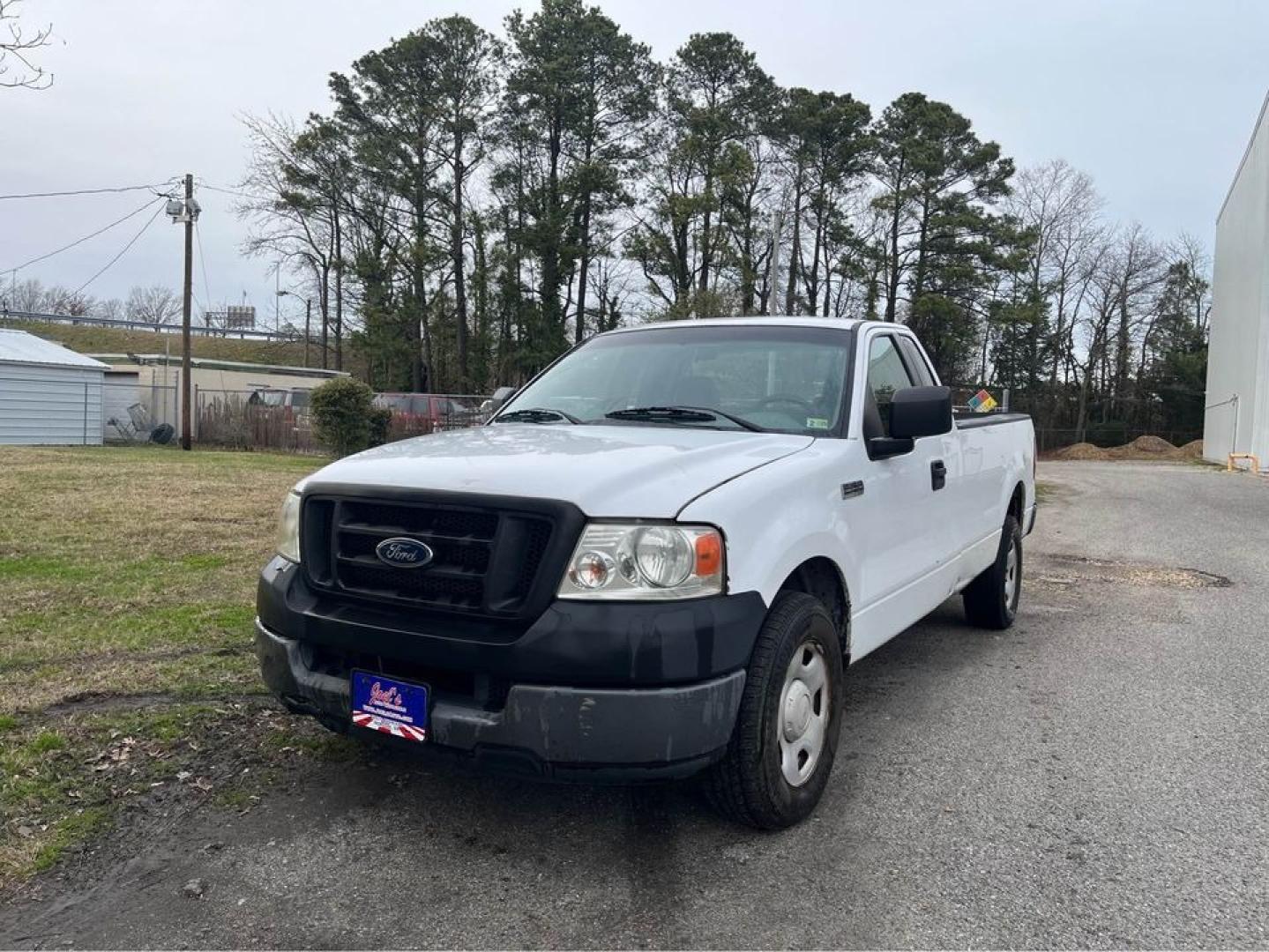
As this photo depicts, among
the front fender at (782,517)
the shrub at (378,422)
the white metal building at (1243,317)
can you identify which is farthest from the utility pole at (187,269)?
the white metal building at (1243,317)

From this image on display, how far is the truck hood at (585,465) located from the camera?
9.40 feet

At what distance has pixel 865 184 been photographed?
42.5m

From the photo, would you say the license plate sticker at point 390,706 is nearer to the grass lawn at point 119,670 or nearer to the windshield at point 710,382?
the grass lawn at point 119,670

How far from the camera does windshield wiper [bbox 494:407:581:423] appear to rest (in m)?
4.23

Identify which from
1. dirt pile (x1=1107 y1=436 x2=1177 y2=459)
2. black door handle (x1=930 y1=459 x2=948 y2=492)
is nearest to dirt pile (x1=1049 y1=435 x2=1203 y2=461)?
dirt pile (x1=1107 y1=436 x2=1177 y2=459)

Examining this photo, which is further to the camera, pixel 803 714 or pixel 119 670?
pixel 119 670

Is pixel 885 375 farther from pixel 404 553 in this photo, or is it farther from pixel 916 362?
pixel 404 553

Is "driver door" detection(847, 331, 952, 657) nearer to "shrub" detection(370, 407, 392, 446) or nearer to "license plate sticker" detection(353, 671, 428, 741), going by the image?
"license plate sticker" detection(353, 671, 428, 741)

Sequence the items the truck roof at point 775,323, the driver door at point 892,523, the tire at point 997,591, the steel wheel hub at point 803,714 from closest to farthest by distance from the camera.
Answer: the steel wheel hub at point 803,714 < the driver door at point 892,523 < the truck roof at point 775,323 < the tire at point 997,591

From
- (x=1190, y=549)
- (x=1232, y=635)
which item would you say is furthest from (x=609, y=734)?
(x=1190, y=549)

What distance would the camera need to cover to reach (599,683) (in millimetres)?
2713

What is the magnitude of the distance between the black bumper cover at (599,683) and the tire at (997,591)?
3.75m

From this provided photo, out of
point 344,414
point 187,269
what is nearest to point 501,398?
point 344,414

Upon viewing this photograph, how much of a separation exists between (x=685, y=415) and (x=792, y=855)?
5.80 feet
